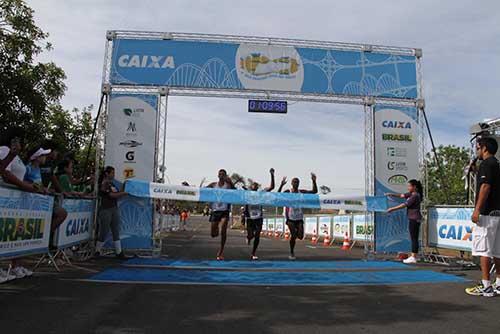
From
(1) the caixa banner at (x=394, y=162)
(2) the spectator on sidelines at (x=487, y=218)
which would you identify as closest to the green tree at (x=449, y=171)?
(1) the caixa banner at (x=394, y=162)

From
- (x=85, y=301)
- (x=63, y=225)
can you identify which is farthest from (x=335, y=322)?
(x=63, y=225)

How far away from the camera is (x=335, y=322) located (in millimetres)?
4152

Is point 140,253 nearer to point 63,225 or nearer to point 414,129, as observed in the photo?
point 63,225

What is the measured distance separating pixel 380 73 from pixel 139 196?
690cm

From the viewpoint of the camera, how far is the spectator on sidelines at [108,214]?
9.16 metres

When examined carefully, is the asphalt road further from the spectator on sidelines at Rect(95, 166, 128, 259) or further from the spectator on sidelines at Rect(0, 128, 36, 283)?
the spectator on sidelines at Rect(95, 166, 128, 259)

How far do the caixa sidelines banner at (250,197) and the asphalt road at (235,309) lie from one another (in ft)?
11.3

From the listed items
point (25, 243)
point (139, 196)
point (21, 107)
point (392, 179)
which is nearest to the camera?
point (25, 243)

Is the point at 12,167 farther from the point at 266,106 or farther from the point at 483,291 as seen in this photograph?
the point at 483,291

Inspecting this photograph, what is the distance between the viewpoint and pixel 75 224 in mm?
8211

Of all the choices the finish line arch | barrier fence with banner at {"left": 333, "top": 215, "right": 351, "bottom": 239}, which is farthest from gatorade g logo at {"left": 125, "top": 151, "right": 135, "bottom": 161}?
barrier fence with banner at {"left": 333, "top": 215, "right": 351, "bottom": 239}

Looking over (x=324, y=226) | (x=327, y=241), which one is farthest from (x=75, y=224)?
(x=324, y=226)

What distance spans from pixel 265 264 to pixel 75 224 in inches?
156

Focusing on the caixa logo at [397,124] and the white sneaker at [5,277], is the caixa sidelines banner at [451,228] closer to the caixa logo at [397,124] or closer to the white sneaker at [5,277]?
the caixa logo at [397,124]
